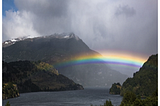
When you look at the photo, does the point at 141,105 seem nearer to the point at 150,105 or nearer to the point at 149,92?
the point at 150,105

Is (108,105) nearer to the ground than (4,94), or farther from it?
farther from it

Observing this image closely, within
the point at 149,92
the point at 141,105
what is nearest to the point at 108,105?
the point at 141,105

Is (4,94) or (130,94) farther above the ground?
(130,94)

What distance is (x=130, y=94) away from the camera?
227ft

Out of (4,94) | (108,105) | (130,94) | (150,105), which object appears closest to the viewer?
(108,105)

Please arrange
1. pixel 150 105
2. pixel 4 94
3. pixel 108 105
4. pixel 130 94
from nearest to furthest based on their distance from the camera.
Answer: pixel 108 105 < pixel 150 105 < pixel 130 94 < pixel 4 94

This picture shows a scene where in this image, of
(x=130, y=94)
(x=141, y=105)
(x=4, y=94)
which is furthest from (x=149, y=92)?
(x=4, y=94)

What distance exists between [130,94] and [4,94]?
17720 centimetres

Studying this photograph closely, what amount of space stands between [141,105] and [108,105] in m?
13.1

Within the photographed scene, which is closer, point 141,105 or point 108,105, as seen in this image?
point 108,105

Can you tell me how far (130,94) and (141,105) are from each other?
18.1 m

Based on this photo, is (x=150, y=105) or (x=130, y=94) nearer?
(x=150, y=105)

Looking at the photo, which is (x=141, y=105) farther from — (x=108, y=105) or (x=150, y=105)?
(x=108, y=105)

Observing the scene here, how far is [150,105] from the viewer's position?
1929 inches
